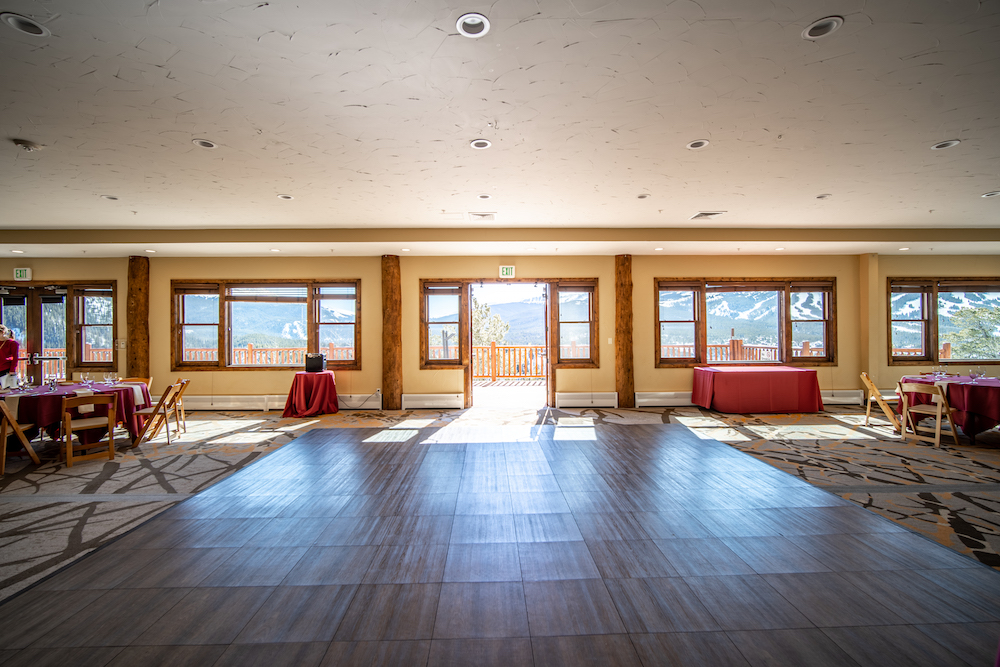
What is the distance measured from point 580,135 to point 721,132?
1220 millimetres

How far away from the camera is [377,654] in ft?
5.92

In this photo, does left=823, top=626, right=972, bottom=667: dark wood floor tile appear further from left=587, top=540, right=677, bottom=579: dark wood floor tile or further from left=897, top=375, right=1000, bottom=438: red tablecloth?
left=897, top=375, right=1000, bottom=438: red tablecloth

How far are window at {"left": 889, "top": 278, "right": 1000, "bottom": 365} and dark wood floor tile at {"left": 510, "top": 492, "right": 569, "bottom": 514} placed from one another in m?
8.81

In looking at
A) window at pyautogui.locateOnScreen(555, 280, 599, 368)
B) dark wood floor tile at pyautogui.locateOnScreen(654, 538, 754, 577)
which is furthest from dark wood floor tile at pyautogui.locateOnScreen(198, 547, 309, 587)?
window at pyautogui.locateOnScreen(555, 280, 599, 368)

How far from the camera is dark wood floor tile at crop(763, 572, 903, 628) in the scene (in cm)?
200

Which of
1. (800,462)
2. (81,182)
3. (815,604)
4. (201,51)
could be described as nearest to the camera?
(815,604)

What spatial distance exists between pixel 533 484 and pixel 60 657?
2995 millimetres

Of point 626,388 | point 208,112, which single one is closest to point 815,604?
point 208,112

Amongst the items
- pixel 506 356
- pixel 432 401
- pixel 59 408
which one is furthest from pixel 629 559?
pixel 506 356

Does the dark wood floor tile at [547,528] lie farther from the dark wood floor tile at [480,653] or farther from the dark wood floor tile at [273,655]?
the dark wood floor tile at [273,655]

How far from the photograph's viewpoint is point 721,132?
377cm

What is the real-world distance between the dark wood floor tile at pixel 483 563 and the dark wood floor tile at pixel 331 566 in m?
0.50

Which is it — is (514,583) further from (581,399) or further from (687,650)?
(581,399)

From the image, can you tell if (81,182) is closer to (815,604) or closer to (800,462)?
(815,604)
